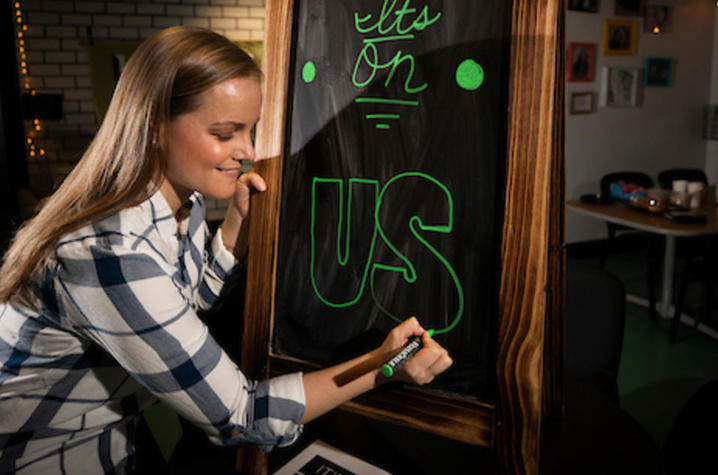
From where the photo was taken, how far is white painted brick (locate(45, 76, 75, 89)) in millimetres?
4418

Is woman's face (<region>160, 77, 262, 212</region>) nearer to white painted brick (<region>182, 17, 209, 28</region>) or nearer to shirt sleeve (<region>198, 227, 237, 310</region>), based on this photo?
shirt sleeve (<region>198, 227, 237, 310</region>)

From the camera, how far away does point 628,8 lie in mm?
5266

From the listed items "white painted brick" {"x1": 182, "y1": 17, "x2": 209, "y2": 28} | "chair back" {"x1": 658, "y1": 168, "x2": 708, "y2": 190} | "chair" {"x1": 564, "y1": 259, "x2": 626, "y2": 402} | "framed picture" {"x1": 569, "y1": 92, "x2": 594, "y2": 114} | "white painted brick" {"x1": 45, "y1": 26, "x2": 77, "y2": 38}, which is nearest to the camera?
"chair" {"x1": 564, "y1": 259, "x2": 626, "y2": 402}

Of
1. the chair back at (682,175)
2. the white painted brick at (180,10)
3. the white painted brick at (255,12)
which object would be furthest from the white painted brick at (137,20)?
the chair back at (682,175)

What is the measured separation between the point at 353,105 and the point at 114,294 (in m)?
0.52

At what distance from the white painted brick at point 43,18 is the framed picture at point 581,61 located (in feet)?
14.5

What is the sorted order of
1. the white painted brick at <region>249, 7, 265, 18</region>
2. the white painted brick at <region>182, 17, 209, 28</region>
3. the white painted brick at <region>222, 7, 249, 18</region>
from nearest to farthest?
1. the white painted brick at <region>182, 17, 209, 28</region>
2. the white painted brick at <region>222, 7, 249, 18</region>
3. the white painted brick at <region>249, 7, 265, 18</region>

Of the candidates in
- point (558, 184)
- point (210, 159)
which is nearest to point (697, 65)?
point (558, 184)

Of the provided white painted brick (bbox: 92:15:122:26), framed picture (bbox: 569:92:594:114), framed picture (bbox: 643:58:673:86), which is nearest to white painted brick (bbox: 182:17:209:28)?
white painted brick (bbox: 92:15:122:26)

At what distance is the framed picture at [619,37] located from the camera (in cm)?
520

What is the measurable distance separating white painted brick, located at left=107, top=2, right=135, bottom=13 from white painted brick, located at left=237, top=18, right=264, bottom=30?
894mm

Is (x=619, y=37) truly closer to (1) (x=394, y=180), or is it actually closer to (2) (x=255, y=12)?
(2) (x=255, y=12)

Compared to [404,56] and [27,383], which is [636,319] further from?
[27,383]

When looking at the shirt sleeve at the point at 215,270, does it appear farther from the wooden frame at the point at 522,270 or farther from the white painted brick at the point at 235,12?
the white painted brick at the point at 235,12
